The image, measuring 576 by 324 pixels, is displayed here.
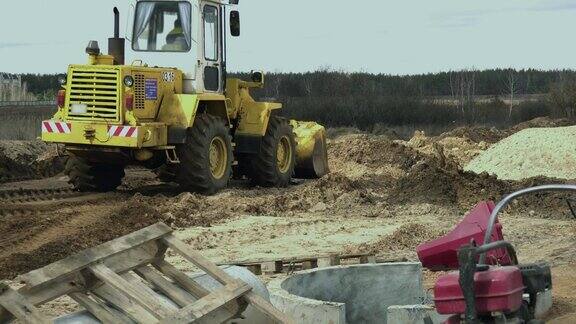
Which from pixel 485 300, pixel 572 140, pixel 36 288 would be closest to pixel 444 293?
pixel 485 300

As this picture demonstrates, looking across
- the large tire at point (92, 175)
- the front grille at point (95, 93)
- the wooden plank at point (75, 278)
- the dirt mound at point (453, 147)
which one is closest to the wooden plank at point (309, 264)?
the wooden plank at point (75, 278)

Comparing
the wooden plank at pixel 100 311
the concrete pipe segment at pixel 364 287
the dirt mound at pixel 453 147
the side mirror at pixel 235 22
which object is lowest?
the dirt mound at pixel 453 147

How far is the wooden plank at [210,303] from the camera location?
5.29 meters

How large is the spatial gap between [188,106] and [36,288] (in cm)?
990

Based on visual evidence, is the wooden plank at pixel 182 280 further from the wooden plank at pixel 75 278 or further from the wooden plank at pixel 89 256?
the wooden plank at pixel 89 256

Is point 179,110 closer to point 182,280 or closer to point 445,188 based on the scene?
point 445,188

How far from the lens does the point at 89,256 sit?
217 inches

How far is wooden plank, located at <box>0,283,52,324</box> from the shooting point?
4930 mm

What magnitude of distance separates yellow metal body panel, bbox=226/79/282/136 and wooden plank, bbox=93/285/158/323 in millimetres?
11195

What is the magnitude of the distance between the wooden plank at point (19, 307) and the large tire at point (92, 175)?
35.6 feet

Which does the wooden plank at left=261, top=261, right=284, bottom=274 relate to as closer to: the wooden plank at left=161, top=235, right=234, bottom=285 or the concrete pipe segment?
the concrete pipe segment

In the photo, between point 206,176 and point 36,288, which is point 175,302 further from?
point 206,176

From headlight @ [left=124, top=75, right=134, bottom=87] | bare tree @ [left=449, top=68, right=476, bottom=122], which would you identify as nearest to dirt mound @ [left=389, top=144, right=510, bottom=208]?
headlight @ [left=124, top=75, right=134, bottom=87]

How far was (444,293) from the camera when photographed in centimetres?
457
